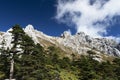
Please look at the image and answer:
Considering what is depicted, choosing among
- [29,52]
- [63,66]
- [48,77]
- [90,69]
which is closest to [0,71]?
[29,52]

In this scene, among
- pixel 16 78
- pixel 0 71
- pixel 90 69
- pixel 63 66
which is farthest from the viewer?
pixel 63 66

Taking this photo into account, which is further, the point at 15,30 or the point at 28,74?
the point at 15,30

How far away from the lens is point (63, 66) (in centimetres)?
6278

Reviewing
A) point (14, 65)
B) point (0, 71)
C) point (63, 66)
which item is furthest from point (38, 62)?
point (63, 66)

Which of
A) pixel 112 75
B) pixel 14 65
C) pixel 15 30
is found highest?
pixel 15 30

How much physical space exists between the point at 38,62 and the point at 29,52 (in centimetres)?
482

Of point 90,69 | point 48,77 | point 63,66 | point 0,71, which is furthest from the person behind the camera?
point 63,66

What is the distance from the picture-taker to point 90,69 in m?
58.2

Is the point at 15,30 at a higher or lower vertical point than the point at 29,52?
higher

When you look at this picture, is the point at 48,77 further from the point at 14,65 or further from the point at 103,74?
the point at 103,74

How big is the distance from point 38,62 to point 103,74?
64.8 feet

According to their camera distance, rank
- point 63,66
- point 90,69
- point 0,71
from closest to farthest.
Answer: point 0,71 → point 90,69 → point 63,66

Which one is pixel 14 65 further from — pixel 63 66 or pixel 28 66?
pixel 63 66

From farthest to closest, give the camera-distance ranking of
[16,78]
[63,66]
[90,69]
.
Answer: [63,66] → [90,69] → [16,78]
